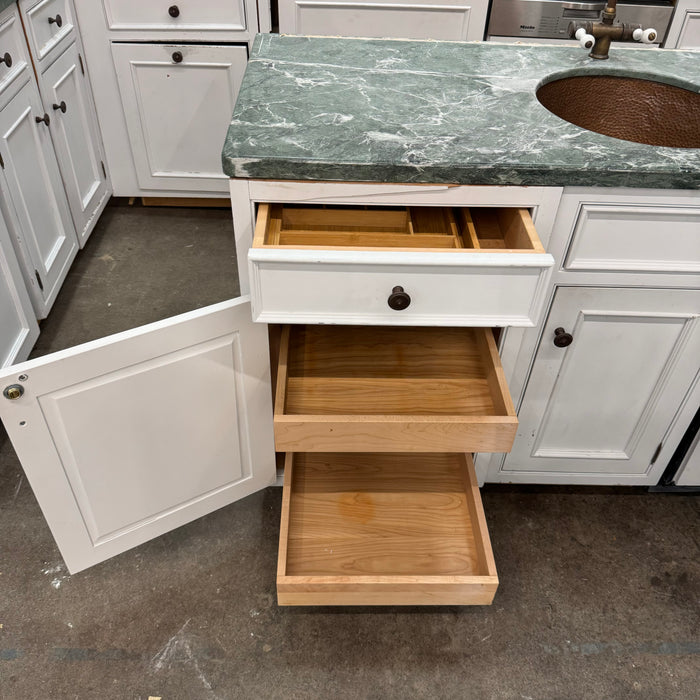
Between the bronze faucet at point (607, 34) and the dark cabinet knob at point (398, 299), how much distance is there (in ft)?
2.55

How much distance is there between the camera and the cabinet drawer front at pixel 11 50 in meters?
1.59

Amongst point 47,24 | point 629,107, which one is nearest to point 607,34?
point 629,107

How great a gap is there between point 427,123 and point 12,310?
3.92 ft

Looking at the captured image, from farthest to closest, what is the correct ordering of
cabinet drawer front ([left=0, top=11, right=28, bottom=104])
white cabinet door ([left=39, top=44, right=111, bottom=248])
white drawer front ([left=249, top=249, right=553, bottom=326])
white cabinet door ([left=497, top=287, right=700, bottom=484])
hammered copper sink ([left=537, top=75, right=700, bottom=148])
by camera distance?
white cabinet door ([left=39, top=44, right=111, bottom=248]) → cabinet drawer front ([left=0, top=11, right=28, bottom=104]) → hammered copper sink ([left=537, top=75, right=700, bottom=148]) → white cabinet door ([left=497, top=287, right=700, bottom=484]) → white drawer front ([left=249, top=249, right=553, bottom=326])

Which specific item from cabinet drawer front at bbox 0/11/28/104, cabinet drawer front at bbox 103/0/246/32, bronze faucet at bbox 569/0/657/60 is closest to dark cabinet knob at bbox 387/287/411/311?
bronze faucet at bbox 569/0/657/60

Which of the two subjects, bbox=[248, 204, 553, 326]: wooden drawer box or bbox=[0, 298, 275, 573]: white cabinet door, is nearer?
bbox=[248, 204, 553, 326]: wooden drawer box

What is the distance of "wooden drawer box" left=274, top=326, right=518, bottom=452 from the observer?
1069 mm

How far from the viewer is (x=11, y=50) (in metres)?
1.65

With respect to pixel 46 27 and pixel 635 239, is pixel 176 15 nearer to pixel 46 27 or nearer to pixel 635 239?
pixel 46 27

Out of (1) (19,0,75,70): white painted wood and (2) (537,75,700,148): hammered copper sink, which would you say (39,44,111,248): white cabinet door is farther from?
(2) (537,75,700,148): hammered copper sink

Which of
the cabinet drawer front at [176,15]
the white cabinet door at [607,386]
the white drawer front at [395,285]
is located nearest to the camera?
the white drawer front at [395,285]

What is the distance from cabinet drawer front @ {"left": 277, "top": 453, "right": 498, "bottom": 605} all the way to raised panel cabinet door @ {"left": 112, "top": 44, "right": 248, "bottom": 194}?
4.57ft

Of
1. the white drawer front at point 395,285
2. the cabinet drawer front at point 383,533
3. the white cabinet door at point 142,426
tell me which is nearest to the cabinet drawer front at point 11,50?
the white cabinet door at point 142,426

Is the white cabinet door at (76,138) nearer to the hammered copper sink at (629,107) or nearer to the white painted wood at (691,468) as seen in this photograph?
the hammered copper sink at (629,107)
